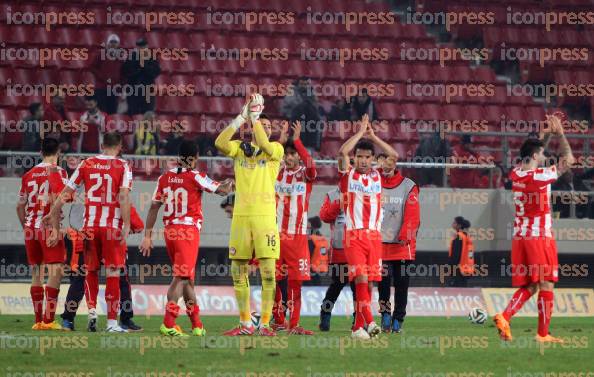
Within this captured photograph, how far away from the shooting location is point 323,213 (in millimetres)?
15125

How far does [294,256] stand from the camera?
1499 cm

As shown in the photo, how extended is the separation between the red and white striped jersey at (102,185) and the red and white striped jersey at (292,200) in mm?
2183

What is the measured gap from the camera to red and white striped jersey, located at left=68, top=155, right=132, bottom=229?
543 inches

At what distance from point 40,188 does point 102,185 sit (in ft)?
4.55

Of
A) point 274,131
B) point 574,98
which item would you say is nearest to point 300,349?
point 274,131

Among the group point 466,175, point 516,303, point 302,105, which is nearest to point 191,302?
point 516,303

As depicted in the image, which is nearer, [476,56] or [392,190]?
[392,190]

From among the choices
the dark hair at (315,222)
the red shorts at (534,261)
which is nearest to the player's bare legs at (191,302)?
the red shorts at (534,261)

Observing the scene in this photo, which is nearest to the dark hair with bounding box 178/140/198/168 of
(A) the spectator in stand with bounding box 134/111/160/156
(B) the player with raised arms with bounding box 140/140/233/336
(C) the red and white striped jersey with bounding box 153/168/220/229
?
(B) the player with raised arms with bounding box 140/140/233/336

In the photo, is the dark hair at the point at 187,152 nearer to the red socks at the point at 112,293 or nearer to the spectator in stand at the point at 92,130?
the red socks at the point at 112,293

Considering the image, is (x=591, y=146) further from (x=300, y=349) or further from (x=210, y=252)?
(x=300, y=349)

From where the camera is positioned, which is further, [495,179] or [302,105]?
[302,105]

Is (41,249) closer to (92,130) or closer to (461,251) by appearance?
(92,130)

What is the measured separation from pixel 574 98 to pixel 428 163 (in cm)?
756
